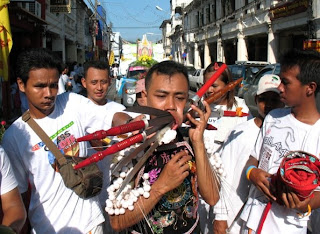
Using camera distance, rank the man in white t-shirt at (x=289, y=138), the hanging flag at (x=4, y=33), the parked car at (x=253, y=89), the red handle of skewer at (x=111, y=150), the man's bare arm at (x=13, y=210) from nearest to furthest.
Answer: the red handle of skewer at (x=111, y=150) < the man's bare arm at (x=13, y=210) < the man in white t-shirt at (x=289, y=138) < the hanging flag at (x=4, y=33) < the parked car at (x=253, y=89)

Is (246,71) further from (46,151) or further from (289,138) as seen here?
(46,151)

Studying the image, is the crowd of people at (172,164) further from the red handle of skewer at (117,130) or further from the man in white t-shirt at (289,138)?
the red handle of skewer at (117,130)

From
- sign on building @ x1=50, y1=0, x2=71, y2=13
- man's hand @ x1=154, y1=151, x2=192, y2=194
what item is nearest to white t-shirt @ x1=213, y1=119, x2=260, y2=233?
man's hand @ x1=154, y1=151, x2=192, y2=194

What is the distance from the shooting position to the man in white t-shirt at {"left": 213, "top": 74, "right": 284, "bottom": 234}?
8.00ft

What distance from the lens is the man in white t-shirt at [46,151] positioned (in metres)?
2.03

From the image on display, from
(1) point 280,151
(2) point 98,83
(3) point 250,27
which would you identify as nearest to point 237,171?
(1) point 280,151

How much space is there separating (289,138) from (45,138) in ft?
5.21

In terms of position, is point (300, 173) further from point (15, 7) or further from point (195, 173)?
point (15, 7)

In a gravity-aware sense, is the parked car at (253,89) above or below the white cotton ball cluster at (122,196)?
above

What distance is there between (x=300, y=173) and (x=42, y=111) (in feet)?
5.55

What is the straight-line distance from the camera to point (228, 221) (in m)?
2.53

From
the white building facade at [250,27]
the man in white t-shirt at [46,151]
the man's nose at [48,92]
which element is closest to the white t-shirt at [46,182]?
the man in white t-shirt at [46,151]

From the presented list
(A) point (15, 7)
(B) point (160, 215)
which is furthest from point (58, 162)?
(A) point (15, 7)

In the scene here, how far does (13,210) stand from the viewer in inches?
66.6
